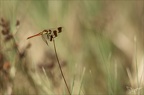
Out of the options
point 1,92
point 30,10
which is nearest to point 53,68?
point 1,92

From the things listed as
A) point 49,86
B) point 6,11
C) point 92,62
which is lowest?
point 92,62

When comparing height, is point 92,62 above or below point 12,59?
below

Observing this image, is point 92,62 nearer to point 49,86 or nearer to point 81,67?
point 81,67

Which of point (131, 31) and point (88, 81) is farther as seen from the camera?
point (131, 31)

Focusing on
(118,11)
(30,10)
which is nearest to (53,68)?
(30,10)

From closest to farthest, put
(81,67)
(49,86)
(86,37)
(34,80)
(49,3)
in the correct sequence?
1. (49,86)
2. (34,80)
3. (81,67)
4. (86,37)
5. (49,3)

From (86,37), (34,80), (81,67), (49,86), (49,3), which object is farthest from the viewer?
(49,3)

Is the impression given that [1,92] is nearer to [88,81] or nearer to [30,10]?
[88,81]
